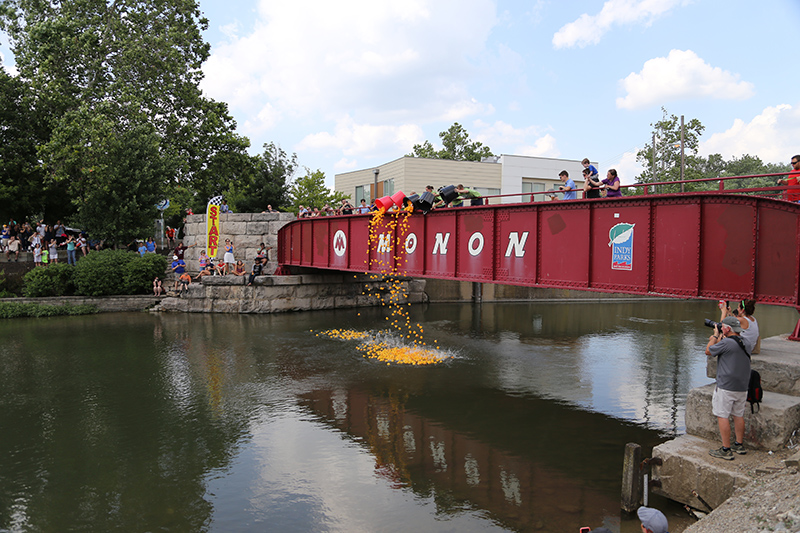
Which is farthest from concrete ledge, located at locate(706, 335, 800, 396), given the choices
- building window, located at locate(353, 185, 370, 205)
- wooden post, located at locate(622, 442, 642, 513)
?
building window, located at locate(353, 185, 370, 205)

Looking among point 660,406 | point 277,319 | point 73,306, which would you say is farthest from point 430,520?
point 73,306

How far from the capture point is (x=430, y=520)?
7.69m

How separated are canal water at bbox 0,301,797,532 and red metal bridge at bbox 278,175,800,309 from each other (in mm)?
3061

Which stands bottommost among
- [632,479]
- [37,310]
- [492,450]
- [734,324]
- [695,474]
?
[492,450]

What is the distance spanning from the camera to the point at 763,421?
7.93 m

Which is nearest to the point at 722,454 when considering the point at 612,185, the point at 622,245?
the point at 622,245

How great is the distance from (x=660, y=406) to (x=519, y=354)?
21.2 ft

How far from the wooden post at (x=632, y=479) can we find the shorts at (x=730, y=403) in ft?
4.40

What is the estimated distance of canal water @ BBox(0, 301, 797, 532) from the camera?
797 centimetres

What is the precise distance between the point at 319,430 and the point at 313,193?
40.1m

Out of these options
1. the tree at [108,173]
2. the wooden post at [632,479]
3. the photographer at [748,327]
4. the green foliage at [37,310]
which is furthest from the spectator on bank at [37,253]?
the photographer at [748,327]

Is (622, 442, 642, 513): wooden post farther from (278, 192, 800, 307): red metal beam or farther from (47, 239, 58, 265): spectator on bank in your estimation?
(47, 239, 58, 265): spectator on bank

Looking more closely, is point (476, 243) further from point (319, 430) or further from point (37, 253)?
point (37, 253)

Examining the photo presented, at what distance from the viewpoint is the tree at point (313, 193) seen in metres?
49.3
